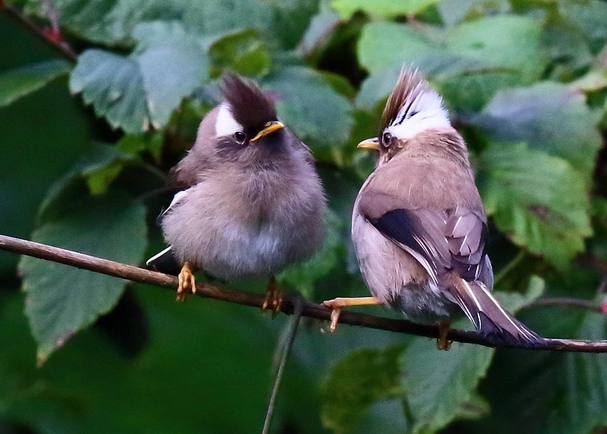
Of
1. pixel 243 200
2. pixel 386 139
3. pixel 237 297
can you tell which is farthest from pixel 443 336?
pixel 386 139

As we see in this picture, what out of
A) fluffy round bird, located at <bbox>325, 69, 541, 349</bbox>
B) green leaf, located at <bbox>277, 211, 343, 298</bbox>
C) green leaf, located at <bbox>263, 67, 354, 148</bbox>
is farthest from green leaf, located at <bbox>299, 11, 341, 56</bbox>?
green leaf, located at <bbox>277, 211, 343, 298</bbox>

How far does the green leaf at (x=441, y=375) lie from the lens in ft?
12.5

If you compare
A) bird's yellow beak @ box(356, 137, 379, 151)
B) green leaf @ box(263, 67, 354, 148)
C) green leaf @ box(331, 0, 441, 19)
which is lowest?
bird's yellow beak @ box(356, 137, 379, 151)

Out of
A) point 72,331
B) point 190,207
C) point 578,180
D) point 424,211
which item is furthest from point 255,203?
point 578,180

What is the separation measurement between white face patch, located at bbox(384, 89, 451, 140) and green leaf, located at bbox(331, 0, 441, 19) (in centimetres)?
52

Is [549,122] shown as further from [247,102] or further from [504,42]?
[247,102]

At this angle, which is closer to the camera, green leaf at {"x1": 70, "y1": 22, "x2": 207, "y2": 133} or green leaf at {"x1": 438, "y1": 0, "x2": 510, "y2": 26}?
green leaf at {"x1": 70, "y1": 22, "x2": 207, "y2": 133}

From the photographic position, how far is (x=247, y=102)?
3730mm

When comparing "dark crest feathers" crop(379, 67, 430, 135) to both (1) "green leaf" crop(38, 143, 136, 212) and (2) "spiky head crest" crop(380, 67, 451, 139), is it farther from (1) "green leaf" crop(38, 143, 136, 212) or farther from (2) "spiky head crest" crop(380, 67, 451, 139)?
(1) "green leaf" crop(38, 143, 136, 212)

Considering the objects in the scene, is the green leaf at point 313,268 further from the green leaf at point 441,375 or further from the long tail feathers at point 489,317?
the long tail feathers at point 489,317

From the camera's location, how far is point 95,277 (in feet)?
12.9

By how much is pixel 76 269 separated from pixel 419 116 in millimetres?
1454

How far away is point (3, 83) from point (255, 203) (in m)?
1.24

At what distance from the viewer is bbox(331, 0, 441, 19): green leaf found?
4355mm
